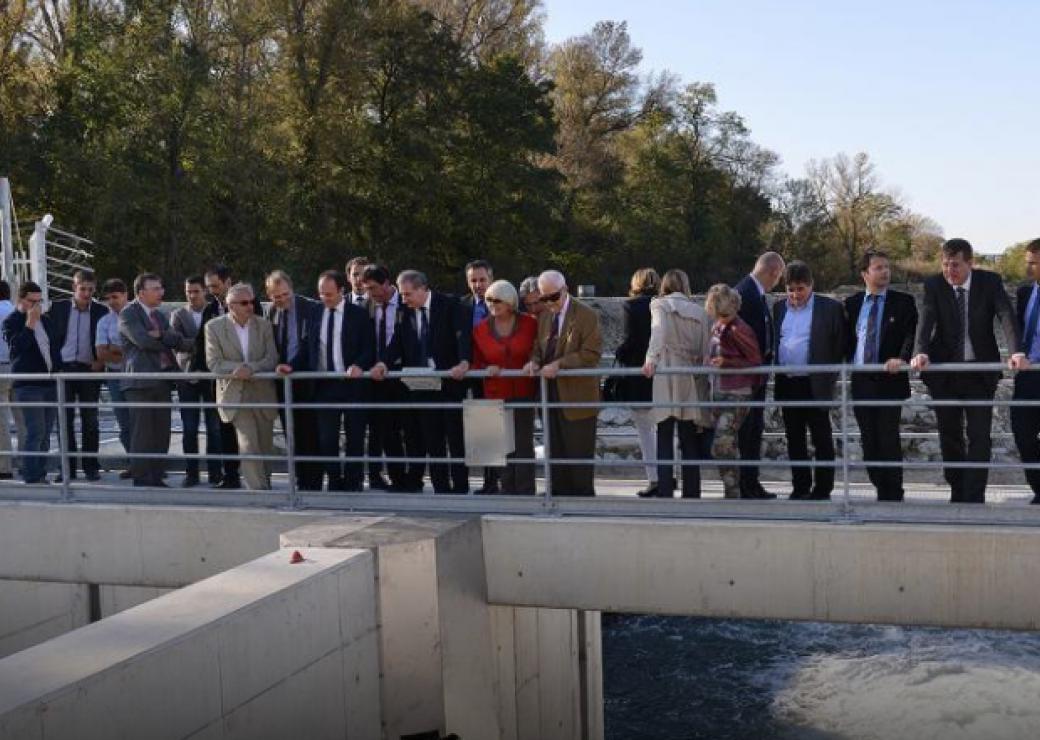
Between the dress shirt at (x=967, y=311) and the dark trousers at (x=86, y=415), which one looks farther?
the dark trousers at (x=86, y=415)

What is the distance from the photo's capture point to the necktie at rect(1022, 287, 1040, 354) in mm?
7301

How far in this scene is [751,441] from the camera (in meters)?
8.07

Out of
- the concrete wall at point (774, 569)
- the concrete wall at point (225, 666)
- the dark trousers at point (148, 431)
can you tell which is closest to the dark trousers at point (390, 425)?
the concrete wall at point (774, 569)

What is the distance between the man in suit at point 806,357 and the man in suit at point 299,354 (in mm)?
3242

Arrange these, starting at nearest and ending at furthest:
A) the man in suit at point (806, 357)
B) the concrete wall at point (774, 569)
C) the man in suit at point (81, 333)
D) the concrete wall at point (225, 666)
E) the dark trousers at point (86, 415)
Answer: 1. the concrete wall at point (225, 666)
2. the concrete wall at point (774, 569)
3. the man in suit at point (806, 357)
4. the man in suit at point (81, 333)
5. the dark trousers at point (86, 415)

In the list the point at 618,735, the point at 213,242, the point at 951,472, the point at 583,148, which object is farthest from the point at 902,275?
the point at 951,472

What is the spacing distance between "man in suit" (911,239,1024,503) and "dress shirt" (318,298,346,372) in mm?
3780

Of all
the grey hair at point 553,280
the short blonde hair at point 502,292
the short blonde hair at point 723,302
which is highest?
the grey hair at point 553,280

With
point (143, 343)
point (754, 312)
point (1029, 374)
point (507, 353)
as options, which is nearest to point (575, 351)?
point (507, 353)

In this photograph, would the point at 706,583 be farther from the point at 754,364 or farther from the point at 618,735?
the point at 618,735

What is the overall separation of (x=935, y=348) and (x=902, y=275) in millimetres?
34613

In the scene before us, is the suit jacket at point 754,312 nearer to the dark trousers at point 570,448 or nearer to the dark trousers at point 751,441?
the dark trousers at point 751,441

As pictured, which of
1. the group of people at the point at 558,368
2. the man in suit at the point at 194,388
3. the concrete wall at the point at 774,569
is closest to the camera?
the concrete wall at the point at 774,569

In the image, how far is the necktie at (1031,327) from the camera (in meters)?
7.30
